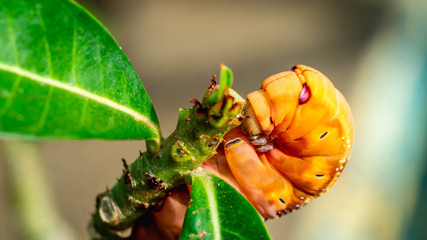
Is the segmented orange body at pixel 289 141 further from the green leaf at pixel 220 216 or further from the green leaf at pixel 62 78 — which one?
the green leaf at pixel 62 78

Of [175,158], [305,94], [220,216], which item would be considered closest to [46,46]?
[175,158]

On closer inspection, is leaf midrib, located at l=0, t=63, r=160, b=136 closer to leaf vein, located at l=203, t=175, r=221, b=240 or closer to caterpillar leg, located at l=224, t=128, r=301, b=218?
leaf vein, located at l=203, t=175, r=221, b=240

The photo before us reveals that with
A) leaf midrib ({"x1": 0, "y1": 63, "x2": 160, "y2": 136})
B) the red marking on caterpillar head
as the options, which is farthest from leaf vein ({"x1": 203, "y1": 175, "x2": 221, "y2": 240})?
the red marking on caterpillar head

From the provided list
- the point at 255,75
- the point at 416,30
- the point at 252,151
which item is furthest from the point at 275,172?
the point at 416,30

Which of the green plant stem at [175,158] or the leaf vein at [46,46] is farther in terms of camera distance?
the green plant stem at [175,158]

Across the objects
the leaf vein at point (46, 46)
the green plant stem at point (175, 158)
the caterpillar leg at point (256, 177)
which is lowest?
the caterpillar leg at point (256, 177)

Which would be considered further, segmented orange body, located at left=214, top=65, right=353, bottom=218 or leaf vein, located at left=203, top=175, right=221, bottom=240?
segmented orange body, located at left=214, top=65, right=353, bottom=218

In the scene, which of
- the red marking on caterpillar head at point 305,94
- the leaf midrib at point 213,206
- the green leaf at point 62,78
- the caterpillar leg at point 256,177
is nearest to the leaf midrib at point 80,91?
the green leaf at point 62,78
